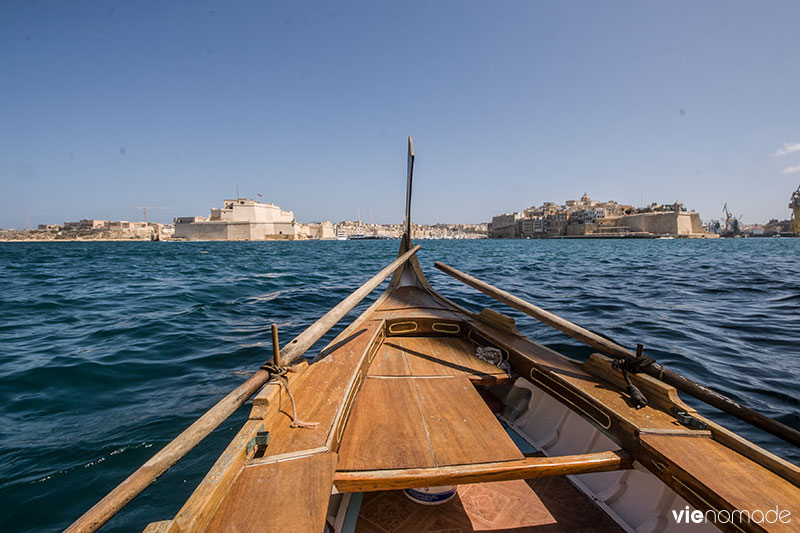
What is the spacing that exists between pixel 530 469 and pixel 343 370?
1827 mm

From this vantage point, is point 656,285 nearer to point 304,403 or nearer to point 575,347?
point 575,347

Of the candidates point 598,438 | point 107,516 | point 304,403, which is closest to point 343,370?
point 304,403

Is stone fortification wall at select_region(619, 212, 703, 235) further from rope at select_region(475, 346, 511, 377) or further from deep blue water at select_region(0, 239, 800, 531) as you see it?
rope at select_region(475, 346, 511, 377)

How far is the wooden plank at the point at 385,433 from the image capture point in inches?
88.0

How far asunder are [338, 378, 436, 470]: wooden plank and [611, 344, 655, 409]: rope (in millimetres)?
1765

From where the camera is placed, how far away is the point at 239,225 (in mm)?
85562

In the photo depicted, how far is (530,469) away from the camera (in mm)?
2053

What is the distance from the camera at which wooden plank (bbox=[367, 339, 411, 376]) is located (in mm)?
3790

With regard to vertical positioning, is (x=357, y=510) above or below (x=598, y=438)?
below

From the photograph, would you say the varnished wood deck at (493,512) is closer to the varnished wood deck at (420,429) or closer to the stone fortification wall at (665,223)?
the varnished wood deck at (420,429)

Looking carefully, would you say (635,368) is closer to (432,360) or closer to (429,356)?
(432,360)

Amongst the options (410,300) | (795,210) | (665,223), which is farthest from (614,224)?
(410,300)

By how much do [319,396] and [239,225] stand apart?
9403 cm

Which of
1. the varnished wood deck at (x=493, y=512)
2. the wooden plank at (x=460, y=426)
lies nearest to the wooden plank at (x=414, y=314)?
the wooden plank at (x=460, y=426)
